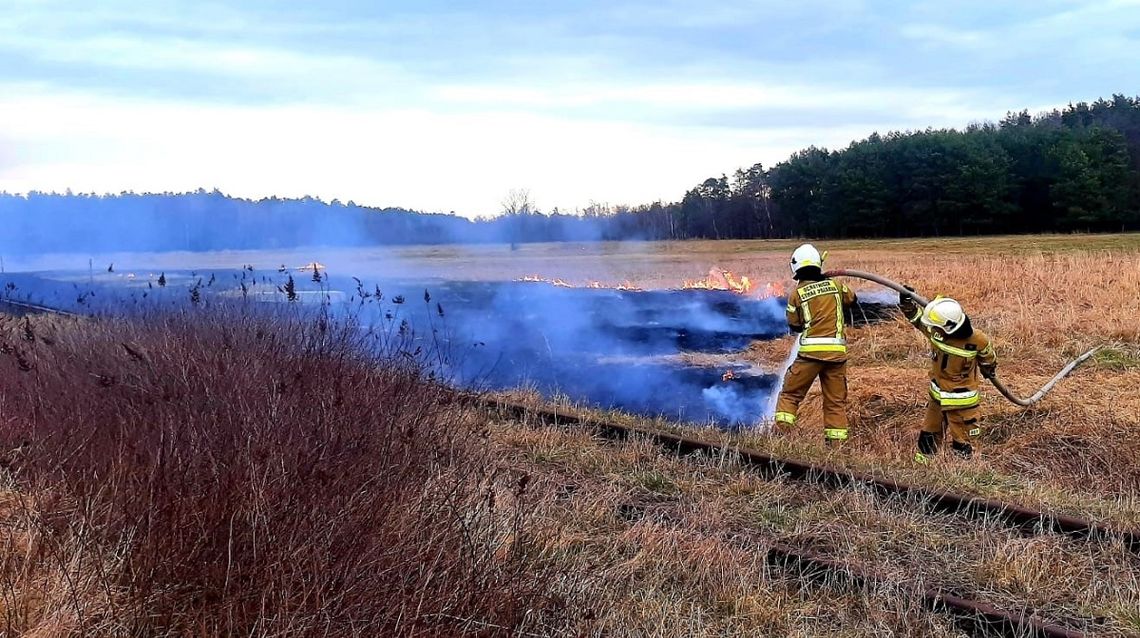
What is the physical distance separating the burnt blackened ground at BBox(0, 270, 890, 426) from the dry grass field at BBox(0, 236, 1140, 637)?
79.9 inches

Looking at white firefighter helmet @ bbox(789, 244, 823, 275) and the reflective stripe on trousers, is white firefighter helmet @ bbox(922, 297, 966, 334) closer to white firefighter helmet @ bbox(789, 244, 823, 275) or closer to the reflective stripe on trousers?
the reflective stripe on trousers

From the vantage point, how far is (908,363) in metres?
11.6

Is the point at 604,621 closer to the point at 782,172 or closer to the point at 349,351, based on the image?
the point at 349,351

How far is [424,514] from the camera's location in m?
3.66

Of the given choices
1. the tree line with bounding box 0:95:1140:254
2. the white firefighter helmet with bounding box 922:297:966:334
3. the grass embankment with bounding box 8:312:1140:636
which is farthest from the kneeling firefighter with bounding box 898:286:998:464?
the tree line with bounding box 0:95:1140:254

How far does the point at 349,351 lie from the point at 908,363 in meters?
8.07

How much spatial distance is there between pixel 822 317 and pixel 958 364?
127cm

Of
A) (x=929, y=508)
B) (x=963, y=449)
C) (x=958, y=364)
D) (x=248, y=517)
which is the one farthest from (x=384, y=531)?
(x=963, y=449)

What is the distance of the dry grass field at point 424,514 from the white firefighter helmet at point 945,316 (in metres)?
1.15

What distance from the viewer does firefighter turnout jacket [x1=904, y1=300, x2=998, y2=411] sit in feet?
23.9

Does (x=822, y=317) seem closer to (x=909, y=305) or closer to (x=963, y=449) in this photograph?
(x=909, y=305)

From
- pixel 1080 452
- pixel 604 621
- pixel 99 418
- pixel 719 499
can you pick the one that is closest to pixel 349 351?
pixel 99 418

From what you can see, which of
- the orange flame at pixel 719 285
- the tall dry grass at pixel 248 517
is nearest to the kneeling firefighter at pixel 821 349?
the tall dry grass at pixel 248 517

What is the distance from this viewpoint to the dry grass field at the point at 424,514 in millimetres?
2828
